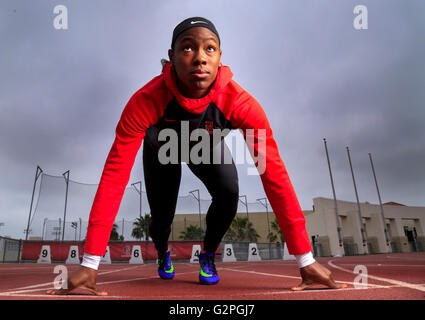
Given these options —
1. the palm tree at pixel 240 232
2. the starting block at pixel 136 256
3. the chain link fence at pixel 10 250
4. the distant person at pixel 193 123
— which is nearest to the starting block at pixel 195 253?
the starting block at pixel 136 256

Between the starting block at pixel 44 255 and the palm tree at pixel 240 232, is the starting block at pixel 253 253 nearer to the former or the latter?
the palm tree at pixel 240 232

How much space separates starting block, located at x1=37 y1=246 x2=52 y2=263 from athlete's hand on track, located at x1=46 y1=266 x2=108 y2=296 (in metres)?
14.7

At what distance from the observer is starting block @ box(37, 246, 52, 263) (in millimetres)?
13984

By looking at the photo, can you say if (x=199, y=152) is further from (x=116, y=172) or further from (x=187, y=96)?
(x=116, y=172)

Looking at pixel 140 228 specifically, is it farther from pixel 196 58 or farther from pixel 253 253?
pixel 196 58

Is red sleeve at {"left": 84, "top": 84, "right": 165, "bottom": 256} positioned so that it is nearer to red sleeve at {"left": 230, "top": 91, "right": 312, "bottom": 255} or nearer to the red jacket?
the red jacket

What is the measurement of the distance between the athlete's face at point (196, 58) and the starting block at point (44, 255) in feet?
49.9

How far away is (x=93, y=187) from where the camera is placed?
16828 mm

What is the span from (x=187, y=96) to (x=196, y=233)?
23.2 metres

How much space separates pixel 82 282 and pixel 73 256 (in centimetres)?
1435

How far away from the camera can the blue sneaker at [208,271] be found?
2.56 meters

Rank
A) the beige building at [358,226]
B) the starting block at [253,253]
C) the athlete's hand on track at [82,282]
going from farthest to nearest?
the beige building at [358,226] → the starting block at [253,253] → the athlete's hand on track at [82,282]
